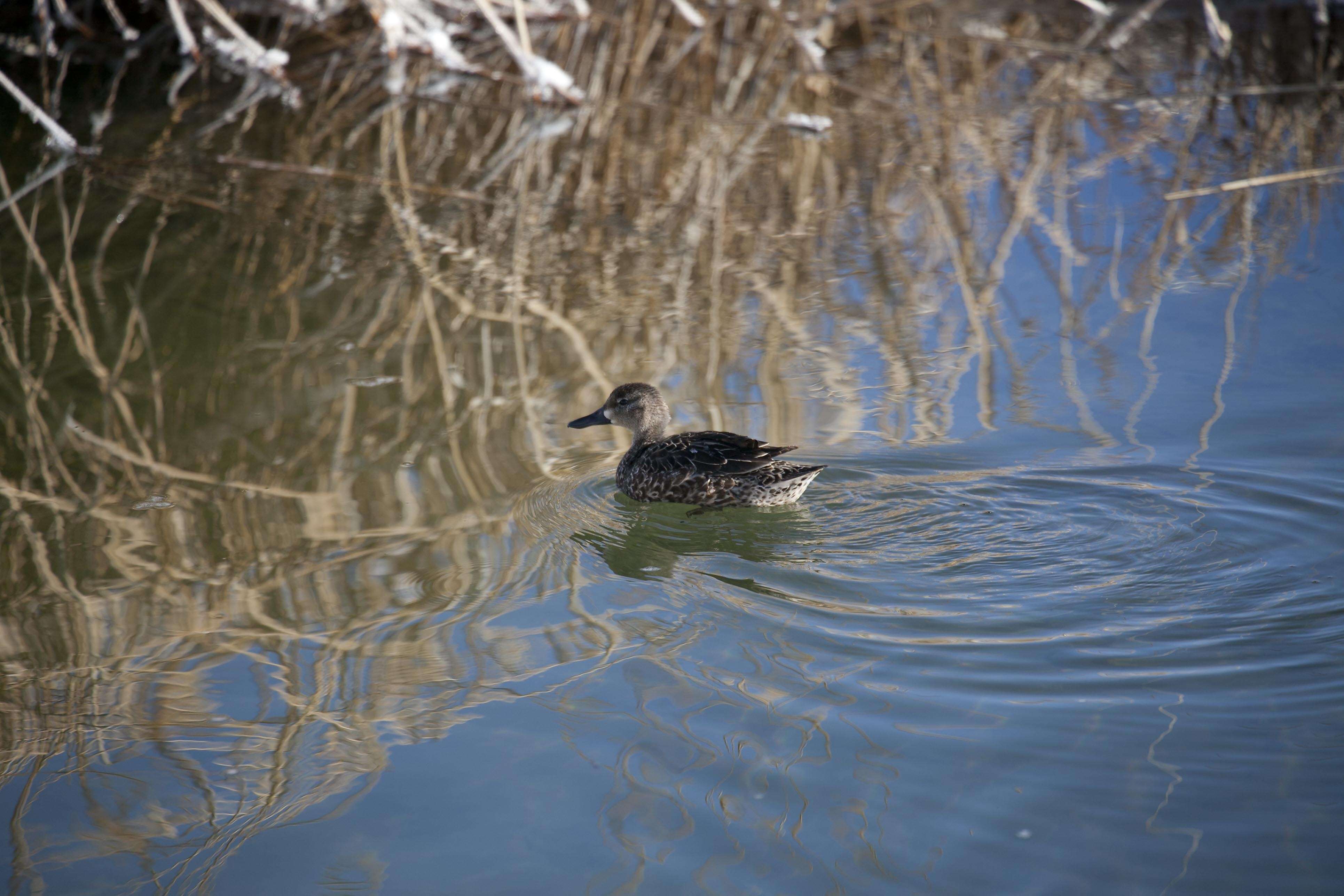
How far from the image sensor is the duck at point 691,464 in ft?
16.4

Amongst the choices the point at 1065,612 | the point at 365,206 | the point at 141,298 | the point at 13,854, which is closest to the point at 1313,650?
the point at 1065,612

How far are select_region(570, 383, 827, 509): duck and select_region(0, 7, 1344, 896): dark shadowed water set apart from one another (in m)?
0.12

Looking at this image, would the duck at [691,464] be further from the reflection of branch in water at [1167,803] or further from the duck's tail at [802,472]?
the reflection of branch in water at [1167,803]

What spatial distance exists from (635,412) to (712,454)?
0.55 meters

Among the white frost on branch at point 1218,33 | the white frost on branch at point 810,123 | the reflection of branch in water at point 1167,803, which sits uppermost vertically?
the white frost on branch at point 1218,33

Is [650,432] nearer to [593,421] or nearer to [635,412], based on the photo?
[635,412]

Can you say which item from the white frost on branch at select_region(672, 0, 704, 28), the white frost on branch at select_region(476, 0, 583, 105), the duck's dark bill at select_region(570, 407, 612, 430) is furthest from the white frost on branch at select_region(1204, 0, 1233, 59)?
the duck's dark bill at select_region(570, 407, 612, 430)

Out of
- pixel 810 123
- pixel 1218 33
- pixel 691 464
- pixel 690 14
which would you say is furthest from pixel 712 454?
pixel 1218 33

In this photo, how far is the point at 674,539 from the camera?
5059mm

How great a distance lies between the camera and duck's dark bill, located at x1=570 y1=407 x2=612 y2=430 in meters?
5.59

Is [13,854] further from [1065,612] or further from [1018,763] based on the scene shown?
[1065,612]

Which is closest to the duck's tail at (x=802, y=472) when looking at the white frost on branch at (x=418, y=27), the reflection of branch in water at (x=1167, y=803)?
the reflection of branch in water at (x=1167, y=803)

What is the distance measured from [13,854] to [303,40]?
11.7 m

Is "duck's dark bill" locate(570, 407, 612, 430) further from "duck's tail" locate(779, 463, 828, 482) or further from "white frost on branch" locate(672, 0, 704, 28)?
"white frost on branch" locate(672, 0, 704, 28)
